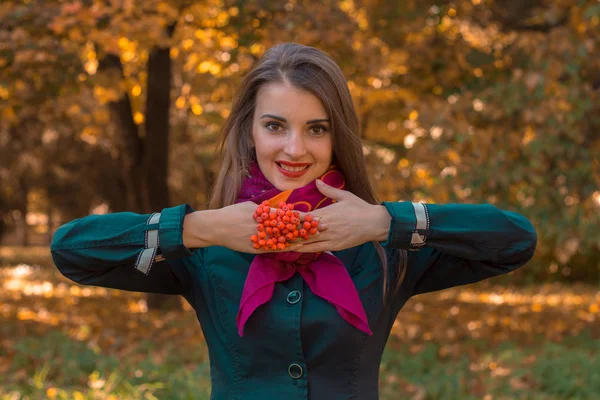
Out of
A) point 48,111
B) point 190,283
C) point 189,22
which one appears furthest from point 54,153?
point 190,283

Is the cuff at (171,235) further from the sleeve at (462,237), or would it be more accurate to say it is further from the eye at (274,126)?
the sleeve at (462,237)

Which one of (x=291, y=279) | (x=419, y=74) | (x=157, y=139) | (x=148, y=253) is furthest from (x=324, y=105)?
(x=157, y=139)

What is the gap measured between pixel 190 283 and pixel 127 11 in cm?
439

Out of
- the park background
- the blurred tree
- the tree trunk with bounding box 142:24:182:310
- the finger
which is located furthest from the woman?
the tree trunk with bounding box 142:24:182:310

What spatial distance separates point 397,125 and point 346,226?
22.0ft

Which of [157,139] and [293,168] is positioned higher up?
[157,139]

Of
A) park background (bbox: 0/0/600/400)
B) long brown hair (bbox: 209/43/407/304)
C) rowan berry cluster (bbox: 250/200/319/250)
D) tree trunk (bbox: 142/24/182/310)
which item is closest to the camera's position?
rowan berry cluster (bbox: 250/200/319/250)

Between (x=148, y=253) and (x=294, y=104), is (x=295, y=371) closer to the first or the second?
(x=148, y=253)

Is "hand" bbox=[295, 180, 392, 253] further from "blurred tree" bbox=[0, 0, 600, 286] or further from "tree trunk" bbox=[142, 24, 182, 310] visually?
"tree trunk" bbox=[142, 24, 182, 310]

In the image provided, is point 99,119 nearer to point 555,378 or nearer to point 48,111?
point 48,111

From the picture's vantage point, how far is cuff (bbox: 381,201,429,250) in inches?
71.5

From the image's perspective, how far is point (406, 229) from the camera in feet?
5.97

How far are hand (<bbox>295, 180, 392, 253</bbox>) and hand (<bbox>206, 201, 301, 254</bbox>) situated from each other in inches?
2.3

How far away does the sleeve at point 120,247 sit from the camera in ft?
5.98
